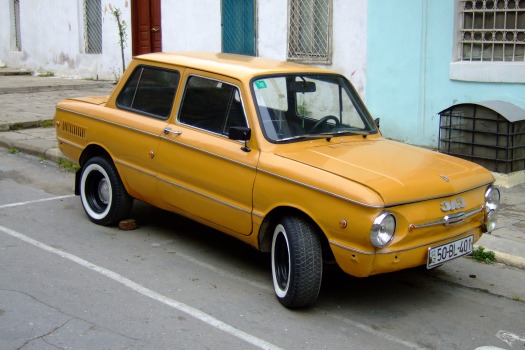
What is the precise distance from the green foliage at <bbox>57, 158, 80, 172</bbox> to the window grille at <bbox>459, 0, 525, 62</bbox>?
536 cm

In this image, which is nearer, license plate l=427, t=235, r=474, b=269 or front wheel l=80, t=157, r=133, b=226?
license plate l=427, t=235, r=474, b=269

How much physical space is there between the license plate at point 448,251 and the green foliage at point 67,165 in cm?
579

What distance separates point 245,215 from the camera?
5688 millimetres

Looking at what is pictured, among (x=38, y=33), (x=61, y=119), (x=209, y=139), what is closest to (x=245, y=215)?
(x=209, y=139)

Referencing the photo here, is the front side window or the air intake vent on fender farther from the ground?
the front side window

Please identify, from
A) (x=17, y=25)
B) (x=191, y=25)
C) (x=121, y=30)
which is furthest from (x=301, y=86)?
(x=17, y=25)

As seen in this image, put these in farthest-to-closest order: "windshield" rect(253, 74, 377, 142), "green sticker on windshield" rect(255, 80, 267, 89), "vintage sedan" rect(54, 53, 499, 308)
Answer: "green sticker on windshield" rect(255, 80, 267, 89) < "windshield" rect(253, 74, 377, 142) < "vintage sedan" rect(54, 53, 499, 308)

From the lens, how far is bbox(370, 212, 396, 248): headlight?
16.0 feet

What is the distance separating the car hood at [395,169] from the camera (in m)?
5.06

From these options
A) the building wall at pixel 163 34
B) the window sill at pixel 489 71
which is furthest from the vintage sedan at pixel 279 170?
the building wall at pixel 163 34

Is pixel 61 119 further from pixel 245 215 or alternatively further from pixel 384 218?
pixel 384 218

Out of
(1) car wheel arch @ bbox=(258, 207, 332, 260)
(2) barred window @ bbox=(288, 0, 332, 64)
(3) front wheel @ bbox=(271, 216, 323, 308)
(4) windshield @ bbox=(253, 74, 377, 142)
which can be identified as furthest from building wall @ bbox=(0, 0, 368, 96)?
(3) front wheel @ bbox=(271, 216, 323, 308)

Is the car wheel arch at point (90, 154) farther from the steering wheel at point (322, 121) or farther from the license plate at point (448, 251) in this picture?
the license plate at point (448, 251)

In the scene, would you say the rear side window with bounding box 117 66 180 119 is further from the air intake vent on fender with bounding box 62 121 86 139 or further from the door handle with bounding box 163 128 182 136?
the air intake vent on fender with bounding box 62 121 86 139
